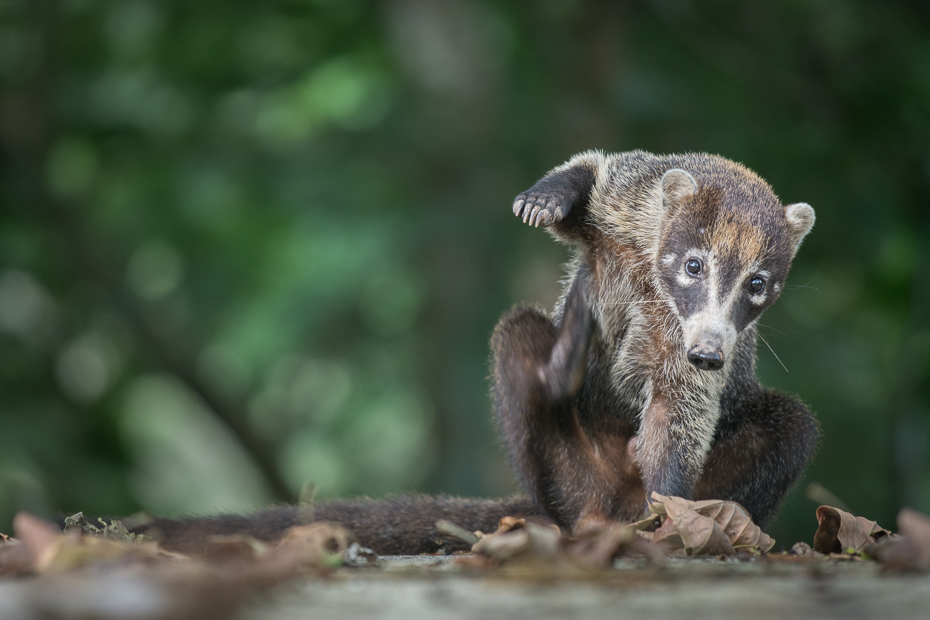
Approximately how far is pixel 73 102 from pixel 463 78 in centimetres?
470

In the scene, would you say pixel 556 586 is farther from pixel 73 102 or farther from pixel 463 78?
pixel 73 102

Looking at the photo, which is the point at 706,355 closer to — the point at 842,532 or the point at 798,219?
the point at 842,532

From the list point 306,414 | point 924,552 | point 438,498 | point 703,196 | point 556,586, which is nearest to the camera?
point 556,586

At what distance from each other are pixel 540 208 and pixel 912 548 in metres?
2.47

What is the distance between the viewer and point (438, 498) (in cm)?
584

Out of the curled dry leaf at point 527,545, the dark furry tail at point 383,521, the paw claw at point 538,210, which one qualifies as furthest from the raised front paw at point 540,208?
the curled dry leaf at point 527,545

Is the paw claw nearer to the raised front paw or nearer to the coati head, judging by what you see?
the raised front paw

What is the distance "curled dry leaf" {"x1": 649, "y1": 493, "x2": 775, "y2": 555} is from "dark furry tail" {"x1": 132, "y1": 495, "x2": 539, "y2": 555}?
1498 mm

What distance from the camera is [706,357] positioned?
14.0ft

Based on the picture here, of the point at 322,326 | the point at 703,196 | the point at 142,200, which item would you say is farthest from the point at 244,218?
the point at 703,196

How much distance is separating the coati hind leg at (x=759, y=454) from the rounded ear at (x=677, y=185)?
1.24 metres

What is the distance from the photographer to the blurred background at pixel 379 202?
9.41 metres

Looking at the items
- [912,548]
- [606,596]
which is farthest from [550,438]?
[606,596]

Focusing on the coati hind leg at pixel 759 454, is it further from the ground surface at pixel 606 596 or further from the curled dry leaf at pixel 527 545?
the curled dry leaf at pixel 527 545
